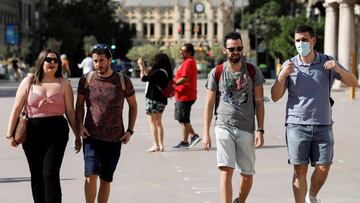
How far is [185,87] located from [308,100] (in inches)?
292

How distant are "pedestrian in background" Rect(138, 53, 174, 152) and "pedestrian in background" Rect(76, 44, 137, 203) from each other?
6699mm

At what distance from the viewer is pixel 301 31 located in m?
8.94

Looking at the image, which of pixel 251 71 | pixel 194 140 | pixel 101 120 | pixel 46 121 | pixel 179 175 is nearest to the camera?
pixel 46 121

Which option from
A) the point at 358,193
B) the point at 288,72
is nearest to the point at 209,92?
the point at 288,72

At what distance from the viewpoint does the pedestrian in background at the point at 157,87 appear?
1557 cm

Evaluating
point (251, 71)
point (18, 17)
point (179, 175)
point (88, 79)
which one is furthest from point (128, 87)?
point (18, 17)

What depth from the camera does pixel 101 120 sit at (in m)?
8.68

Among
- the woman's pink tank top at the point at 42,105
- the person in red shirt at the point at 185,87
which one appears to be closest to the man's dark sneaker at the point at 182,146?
the person in red shirt at the point at 185,87

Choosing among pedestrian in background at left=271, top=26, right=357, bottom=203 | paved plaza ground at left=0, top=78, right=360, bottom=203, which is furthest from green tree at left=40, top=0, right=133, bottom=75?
pedestrian in background at left=271, top=26, right=357, bottom=203

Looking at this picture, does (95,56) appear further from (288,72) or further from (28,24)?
(28,24)

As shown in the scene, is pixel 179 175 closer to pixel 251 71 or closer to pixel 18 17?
pixel 251 71

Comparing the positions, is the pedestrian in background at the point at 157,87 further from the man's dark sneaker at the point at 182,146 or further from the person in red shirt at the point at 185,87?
the man's dark sneaker at the point at 182,146

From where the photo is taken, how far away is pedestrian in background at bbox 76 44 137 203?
8664 mm

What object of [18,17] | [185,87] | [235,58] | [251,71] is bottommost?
[185,87]
